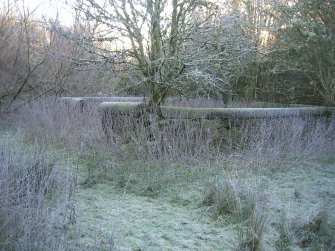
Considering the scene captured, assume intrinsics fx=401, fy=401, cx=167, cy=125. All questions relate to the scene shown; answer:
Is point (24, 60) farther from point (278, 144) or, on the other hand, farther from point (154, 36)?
point (278, 144)

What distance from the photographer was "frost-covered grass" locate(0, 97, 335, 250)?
137 inches

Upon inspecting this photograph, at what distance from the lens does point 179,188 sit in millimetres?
4988

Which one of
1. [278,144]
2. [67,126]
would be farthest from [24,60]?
[278,144]

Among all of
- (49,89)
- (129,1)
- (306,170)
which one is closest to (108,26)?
(129,1)

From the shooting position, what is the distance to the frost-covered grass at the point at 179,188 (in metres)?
3.49

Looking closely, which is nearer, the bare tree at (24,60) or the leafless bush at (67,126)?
the leafless bush at (67,126)

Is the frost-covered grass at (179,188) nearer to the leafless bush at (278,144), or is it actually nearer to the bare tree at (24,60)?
the leafless bush at (278,144)

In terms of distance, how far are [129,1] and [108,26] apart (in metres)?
0.54

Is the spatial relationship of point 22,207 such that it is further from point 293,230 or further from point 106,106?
point 106,106

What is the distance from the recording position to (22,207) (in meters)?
3.14

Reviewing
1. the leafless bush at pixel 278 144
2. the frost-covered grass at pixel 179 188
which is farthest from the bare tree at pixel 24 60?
the leafless bush at pixel 278 144

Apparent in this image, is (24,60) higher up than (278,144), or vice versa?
(24,60)

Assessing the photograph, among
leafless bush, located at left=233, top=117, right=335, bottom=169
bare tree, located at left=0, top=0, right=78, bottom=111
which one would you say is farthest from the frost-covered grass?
bare tree, located at left=0, top=0, right=78, bottom=111

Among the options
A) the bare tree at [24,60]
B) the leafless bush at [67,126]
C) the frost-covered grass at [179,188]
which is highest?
the bare tree at [24,60]
